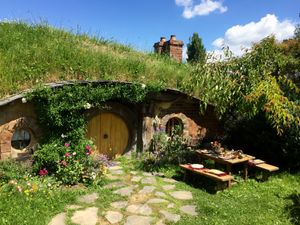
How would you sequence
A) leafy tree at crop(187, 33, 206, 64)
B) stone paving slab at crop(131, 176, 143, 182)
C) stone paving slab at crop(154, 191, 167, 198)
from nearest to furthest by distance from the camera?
stone paving slab at crop(154, 191, 167, 198) → stone paving slab at crop(131, 176, 143, 182) → leafy tree at crop(187, 33, 206, 64)

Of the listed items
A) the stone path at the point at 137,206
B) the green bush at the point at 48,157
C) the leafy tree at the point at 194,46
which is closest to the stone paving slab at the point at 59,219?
the stone path at the point at 137,206

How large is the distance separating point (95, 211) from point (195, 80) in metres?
4.75

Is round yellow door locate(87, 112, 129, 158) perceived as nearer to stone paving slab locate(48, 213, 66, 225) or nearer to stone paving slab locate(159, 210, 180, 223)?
stone paving slab locate(48, 213, 66, 225)

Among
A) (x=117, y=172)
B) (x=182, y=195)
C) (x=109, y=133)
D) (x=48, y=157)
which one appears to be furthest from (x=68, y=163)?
(x=182, y=195)

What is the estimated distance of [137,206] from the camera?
6277 millimetres

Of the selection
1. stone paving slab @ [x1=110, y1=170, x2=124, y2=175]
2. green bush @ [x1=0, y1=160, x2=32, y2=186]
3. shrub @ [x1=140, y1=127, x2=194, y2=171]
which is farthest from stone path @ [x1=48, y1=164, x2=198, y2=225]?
green bush @ [x1=0, y1=160, x2=32, y2=186]

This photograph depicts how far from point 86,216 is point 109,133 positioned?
3854 millimetres

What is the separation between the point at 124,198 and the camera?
664 centimetres

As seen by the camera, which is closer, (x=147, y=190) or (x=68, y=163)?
(x=147, y=190)

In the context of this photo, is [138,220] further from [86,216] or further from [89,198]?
[89,198]

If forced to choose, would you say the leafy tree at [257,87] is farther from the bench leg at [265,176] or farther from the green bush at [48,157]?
the green bush at [48,157]

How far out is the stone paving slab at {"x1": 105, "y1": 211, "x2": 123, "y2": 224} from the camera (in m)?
5.65

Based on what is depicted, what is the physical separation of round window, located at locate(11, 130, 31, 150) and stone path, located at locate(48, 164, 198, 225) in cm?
219

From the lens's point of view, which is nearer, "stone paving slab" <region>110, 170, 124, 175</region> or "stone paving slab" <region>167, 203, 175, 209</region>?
"stone paving slab" <region>167, 203, 175, 209</region>
